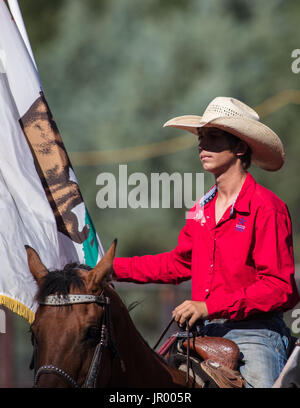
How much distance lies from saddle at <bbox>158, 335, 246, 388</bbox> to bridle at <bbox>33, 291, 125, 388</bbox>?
0.54 meters

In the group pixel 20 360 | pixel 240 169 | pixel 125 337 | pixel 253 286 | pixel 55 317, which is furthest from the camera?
pixel 20 360

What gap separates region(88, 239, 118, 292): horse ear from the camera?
3395mm

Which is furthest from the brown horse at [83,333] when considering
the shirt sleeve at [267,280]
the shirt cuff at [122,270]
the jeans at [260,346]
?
the shirt cuff at [122,270]

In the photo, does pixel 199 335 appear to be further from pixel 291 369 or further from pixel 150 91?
pixel 150 91

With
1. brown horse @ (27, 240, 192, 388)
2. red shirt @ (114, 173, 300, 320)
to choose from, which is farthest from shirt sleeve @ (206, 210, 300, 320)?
brown horse @ (27, 240, 192, 388)

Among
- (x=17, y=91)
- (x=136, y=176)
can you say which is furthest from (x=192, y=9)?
(x=17, y=91)

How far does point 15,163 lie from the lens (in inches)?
183

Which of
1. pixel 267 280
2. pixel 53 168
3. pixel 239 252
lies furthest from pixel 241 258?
pixel 53 168

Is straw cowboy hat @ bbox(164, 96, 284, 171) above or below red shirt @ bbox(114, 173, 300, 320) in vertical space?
above

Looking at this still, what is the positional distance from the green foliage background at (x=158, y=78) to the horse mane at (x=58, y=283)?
36.8ft

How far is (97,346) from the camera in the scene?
131 inches

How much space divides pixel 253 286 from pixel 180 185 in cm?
1075

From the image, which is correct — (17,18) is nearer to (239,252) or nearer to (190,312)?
(239,252)

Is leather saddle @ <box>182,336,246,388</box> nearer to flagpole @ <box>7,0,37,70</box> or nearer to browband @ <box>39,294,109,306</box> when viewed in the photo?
browband @ <box>39,294,109,306</box>
